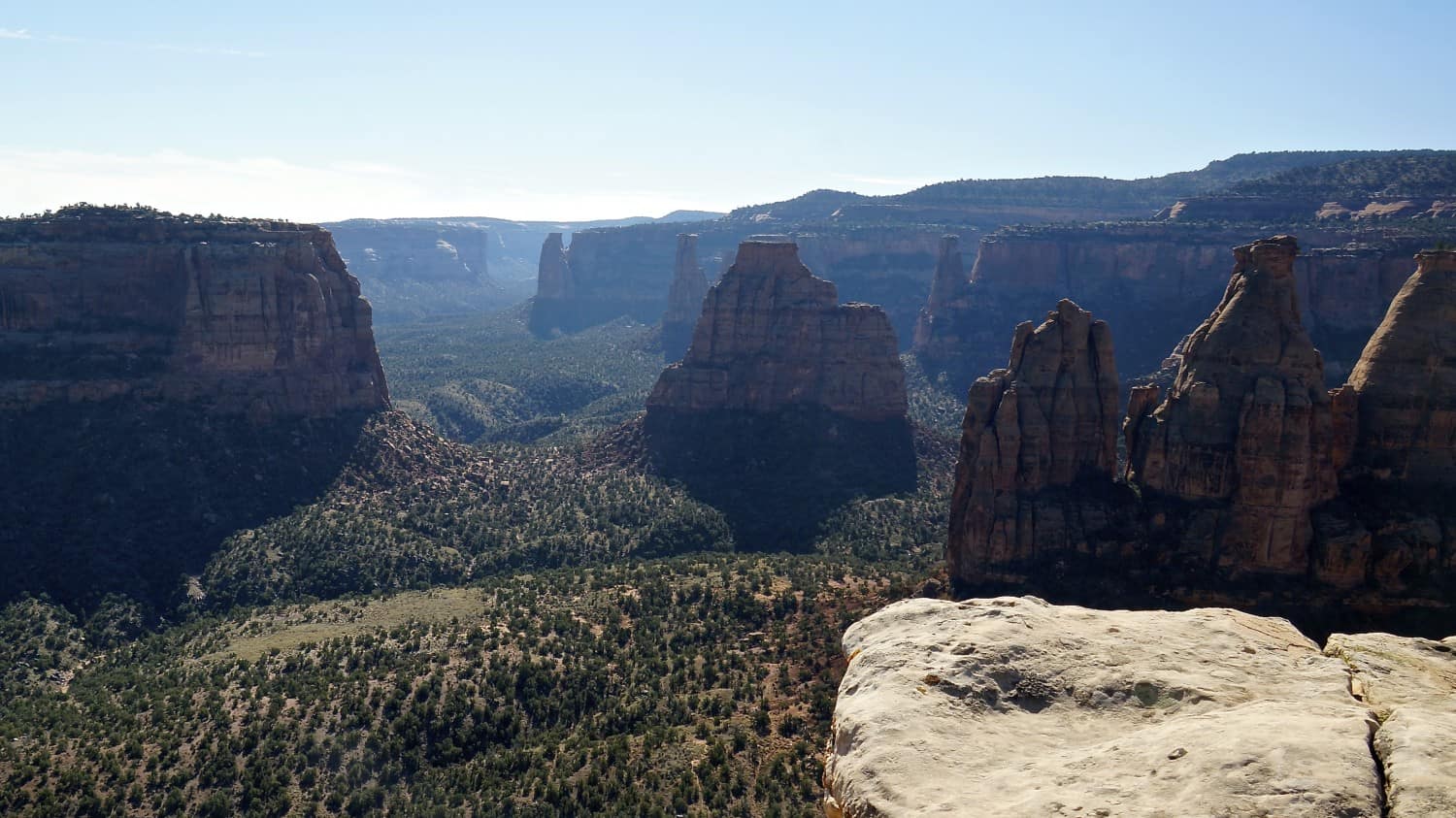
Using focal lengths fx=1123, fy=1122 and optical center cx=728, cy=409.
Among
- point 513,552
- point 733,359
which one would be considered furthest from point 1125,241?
point 513,552

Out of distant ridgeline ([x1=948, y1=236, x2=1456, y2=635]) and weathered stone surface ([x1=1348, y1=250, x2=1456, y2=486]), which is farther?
weathered stone surface ([x1=1348, y1=250, x2=1456, y2=486])

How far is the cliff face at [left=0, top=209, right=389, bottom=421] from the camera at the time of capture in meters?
80.6

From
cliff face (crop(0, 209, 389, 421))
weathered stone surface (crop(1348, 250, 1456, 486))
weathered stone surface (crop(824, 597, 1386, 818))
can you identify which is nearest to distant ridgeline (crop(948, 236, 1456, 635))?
weathered stone surface (crop(1348, 250, 1456, 486))

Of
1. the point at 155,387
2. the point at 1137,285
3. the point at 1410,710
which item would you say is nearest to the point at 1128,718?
the point at 1410,710

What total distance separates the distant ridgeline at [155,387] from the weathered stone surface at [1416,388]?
67134mm

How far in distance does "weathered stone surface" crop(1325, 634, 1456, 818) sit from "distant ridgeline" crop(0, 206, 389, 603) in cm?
6918

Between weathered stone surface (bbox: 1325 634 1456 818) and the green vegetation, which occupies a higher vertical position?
weathered stone surface (bbox: 1325 634 1456 818)

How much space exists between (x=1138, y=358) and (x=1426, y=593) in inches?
3636

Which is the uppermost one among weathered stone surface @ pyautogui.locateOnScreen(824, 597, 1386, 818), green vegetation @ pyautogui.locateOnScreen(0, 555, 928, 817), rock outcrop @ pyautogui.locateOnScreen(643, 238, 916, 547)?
weathered stone surface @ pyautogui.locateOnScreen(824, 597, 1386, 818)

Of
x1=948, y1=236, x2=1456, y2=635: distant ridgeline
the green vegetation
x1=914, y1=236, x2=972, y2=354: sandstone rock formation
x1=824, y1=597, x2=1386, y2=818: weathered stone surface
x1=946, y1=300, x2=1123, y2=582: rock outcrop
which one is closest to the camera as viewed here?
x1=824, y1=597, x2=1386, y2=818: weathered stone surface

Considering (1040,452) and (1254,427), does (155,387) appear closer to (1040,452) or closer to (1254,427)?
(1040,452)

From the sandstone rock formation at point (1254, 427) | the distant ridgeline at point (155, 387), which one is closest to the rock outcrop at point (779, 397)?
the distant ridgeline at point (155, 387)

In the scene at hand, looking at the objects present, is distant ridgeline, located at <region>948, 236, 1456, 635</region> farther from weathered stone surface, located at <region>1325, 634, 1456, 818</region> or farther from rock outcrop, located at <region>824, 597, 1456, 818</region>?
rock outcrop, located at <region>824, 597, 1456, 818</region>

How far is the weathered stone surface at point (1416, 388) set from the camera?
4759 centimetres
